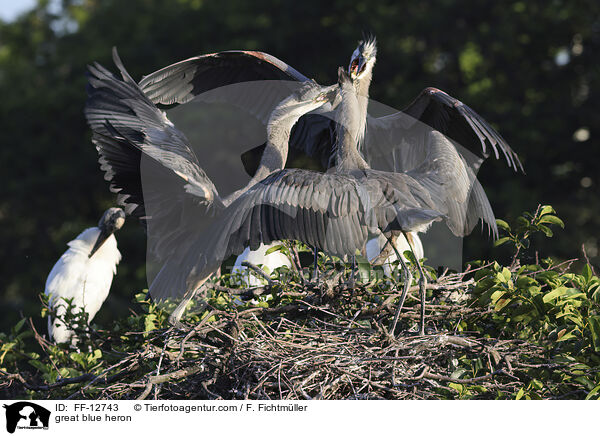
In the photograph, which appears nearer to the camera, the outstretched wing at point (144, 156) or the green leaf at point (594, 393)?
Answer: the green leaf at point (594, 393)

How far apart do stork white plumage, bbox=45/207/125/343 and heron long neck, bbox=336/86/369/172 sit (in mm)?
2226

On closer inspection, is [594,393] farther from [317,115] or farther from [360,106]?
[317,115]

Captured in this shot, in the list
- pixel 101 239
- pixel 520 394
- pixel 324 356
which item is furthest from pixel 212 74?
pixel 520 394

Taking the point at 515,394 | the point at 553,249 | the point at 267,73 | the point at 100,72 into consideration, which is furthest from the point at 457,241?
the point at 553,249

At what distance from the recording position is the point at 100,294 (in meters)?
5.43

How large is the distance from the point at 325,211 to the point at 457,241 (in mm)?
2093

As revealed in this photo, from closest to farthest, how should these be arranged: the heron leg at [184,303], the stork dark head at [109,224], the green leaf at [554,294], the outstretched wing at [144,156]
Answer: the green leaf at [554,294] → the outstretched wing at [144,156] → the heron leg at [184,303] → the stork dark head at [109,224]

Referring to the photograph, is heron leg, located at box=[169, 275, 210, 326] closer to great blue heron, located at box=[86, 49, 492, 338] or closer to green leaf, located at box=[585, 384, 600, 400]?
great blue heron, located at box=[86, 49, 492, 338]

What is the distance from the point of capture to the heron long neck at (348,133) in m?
3.62

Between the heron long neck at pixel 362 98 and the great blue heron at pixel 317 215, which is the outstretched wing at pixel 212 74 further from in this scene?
the great blue heron at pixel 317 215

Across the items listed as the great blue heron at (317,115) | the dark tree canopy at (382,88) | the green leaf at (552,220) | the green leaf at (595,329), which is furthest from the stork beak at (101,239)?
the dark tree canopy at (382,88)
